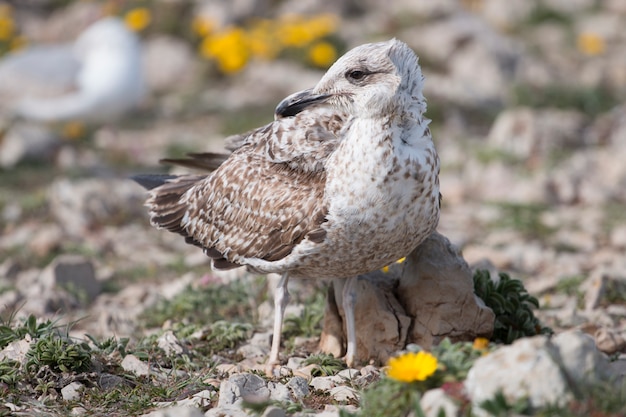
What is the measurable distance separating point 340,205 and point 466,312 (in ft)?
3.33

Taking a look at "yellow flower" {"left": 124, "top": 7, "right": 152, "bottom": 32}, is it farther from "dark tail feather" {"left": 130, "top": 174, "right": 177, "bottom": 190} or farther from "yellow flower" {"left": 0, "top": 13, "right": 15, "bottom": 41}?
"dark tail feather" {"left": 130, "top": 174, "right": 177, "bottom": 190}

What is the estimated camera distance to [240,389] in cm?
442

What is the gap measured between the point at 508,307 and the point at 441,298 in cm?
47

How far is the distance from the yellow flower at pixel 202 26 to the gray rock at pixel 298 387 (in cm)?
982

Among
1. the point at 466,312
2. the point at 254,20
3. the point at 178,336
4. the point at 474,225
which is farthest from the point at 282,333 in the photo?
the point at 254,20

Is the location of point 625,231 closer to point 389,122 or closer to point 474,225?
point 474,225

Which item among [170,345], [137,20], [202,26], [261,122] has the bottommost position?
[170,345]

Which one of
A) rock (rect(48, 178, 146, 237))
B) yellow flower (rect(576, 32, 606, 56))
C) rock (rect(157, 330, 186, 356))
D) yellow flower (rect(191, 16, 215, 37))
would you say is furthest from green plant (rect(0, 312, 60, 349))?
yellow flower (rect(576, 32, 606, 56))

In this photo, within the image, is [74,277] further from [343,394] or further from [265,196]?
[343,394]

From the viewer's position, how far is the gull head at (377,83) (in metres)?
4.71

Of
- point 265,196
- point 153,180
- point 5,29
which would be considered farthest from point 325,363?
point 5,29

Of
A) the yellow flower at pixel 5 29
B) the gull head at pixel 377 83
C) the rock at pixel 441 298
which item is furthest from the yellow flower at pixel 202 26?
the gull head at pixel 377 83

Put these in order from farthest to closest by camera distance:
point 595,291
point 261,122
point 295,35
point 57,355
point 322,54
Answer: point 295,35 < point 322,54 < point 261,122 < point 595,291 < point 57,355

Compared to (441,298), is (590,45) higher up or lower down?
higher up
